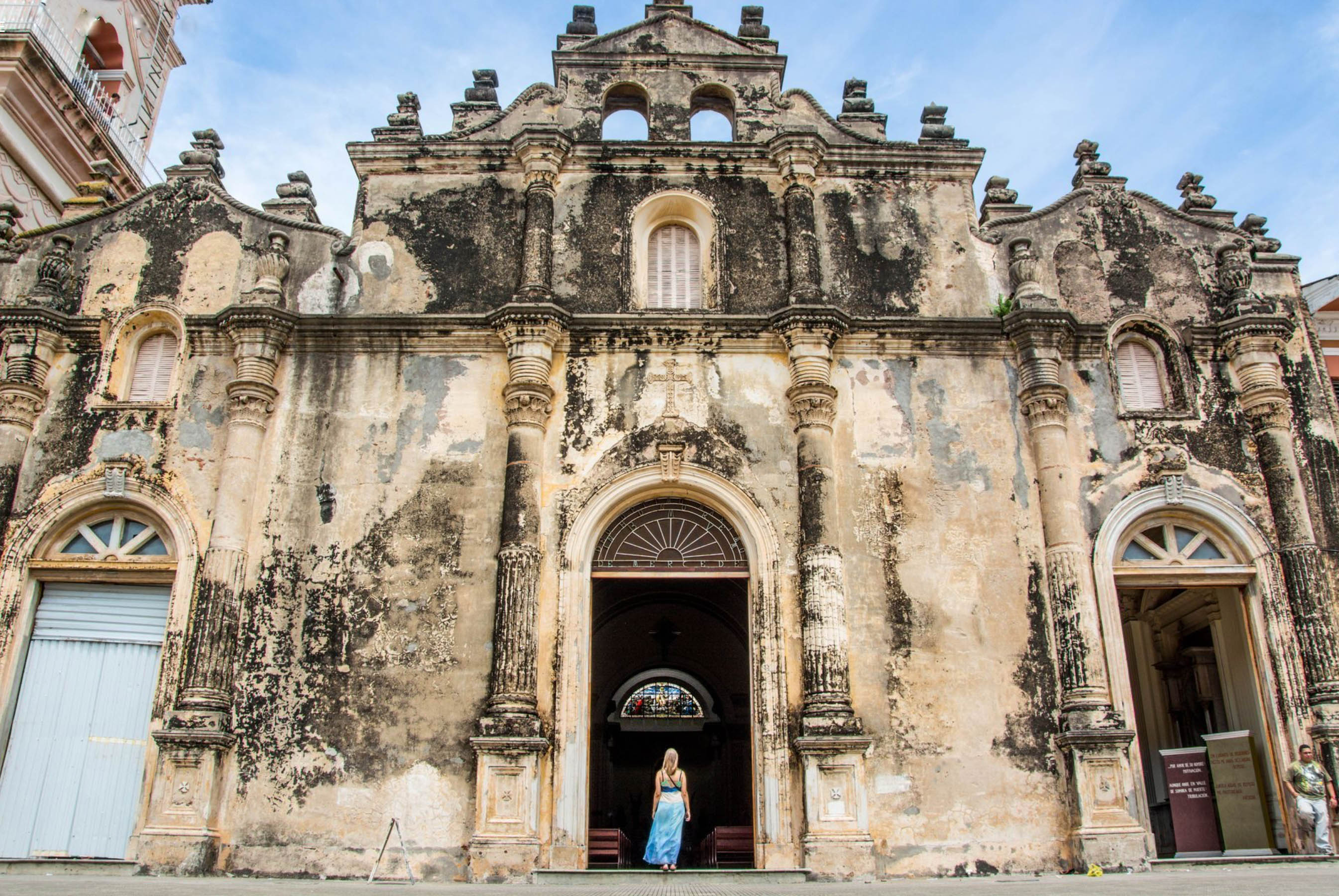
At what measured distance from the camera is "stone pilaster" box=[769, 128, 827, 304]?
1386 centimetres

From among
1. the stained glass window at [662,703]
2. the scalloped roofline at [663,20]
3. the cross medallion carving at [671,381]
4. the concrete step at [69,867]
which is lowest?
the concrete step at [69,867]

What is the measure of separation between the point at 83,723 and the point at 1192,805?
13426mm

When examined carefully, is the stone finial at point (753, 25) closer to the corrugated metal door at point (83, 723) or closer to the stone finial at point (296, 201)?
the stone finial at point (296, 201)

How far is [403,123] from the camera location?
15008 millimetres

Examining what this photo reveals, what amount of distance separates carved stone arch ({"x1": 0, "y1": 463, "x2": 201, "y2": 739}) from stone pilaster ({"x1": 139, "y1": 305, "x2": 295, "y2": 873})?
0.30m

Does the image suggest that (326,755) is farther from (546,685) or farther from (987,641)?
(987,641)

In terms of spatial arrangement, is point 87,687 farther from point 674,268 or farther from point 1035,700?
point 1035,700

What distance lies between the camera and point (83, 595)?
12977mm

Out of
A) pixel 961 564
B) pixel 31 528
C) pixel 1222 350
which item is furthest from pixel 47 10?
pixel 1222 350

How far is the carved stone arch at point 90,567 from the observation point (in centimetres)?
1245

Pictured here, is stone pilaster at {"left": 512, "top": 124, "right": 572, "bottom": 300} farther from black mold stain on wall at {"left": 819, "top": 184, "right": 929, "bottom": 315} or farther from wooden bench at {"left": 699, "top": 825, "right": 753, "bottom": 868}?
wooden bench at {"left": 699, "top": 825, "right": 753, "bottom": 868}

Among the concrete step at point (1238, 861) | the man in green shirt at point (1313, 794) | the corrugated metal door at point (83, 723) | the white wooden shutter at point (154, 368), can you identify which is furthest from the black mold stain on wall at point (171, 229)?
the man in green shirt at point (1313, 794)

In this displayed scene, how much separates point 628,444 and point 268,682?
16.5ft

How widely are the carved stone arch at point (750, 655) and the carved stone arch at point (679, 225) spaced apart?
2595 mm
